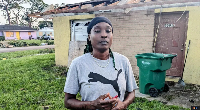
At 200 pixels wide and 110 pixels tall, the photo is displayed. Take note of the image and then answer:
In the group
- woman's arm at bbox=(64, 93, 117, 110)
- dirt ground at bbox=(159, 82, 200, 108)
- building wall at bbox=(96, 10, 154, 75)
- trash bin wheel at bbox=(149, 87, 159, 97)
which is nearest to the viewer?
woman's arm at bbox=(64, 93, 117, 110)

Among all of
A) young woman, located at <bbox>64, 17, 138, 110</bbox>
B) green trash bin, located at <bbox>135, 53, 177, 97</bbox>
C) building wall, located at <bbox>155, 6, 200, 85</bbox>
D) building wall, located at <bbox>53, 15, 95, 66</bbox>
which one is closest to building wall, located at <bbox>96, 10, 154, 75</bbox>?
building wall, located at <bbox>155, 6, 200, 85</bbox>

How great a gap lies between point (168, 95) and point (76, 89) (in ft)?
13.1

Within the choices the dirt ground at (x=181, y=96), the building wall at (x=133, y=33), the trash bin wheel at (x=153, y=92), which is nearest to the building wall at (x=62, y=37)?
the building wall at (x=133, y=33)

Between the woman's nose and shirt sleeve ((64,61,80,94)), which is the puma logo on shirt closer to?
shirt sleeve ((64,61,80,94))

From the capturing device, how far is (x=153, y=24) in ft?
19.9

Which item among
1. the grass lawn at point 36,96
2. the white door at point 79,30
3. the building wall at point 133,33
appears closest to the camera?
the grass lawn at point 36,96

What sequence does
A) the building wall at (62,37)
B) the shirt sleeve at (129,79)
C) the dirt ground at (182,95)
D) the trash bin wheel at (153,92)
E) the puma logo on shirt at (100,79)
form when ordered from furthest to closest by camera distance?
the building wall at (62,37), the trash bin wheel at (153,92), the dirt ground at (182,95), the shirt sleeve at (129,79), the puma logo on shirt at (100,79)

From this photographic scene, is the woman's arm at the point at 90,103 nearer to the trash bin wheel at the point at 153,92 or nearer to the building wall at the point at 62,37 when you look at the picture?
the trash bin wheel at the point at 153,92

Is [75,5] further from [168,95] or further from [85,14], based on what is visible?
[168,95]

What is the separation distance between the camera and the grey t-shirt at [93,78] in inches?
54.0

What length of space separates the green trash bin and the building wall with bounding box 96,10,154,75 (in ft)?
6.48

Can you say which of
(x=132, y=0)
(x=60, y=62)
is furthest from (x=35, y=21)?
Result: (x=132, y=0)

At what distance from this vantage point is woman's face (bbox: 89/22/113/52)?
1405 millimetres

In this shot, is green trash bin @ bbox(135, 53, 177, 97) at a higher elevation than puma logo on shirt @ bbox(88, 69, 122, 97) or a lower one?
lower
